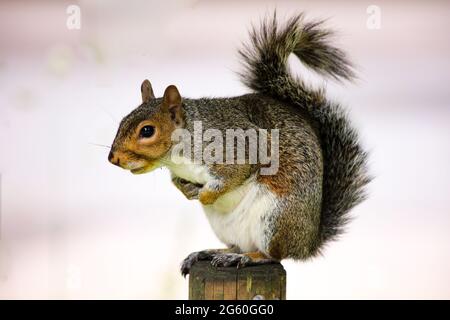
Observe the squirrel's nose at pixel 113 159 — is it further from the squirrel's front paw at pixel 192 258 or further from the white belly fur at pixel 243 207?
the squirrel's front paw at pixel 192 258

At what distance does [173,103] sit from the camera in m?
2.75

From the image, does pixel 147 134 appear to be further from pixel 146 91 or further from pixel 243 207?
pixel 243 207

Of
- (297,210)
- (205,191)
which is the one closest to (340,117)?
(297,210)

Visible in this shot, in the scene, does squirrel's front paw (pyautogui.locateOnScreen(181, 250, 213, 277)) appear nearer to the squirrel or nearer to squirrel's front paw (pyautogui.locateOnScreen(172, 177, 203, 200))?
the squirrel

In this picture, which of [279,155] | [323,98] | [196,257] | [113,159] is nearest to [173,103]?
[113,159]

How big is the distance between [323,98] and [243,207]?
690mm

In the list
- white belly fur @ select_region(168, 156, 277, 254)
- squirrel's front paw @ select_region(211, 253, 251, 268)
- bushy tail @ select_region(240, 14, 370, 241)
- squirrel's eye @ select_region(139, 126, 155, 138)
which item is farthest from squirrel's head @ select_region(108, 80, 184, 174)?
bushy tail @ select_region(240, 14, 370, 241)

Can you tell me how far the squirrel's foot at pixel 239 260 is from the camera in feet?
9.04

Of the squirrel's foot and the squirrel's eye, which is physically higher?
the squirrel's eye

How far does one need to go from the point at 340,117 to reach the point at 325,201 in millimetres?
381

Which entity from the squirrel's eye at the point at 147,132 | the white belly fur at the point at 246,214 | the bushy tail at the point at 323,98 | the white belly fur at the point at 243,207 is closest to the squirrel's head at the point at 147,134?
the squirrel's eye at the point at 147,132

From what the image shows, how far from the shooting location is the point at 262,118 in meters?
2.98

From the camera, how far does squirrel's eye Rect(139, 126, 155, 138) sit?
2.66 m

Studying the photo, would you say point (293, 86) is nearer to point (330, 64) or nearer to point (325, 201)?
point (330, 64)
